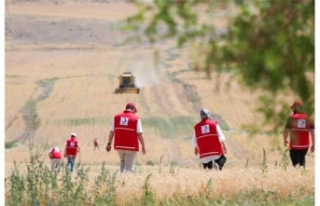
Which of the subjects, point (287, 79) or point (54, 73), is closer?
point (287, 79)

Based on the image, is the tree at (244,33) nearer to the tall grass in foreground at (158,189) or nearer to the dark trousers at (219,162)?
the tall grass in foreground at (158,189)

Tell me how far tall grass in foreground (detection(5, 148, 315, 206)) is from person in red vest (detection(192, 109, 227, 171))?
6.89 feet

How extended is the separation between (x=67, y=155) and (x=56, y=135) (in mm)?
33040

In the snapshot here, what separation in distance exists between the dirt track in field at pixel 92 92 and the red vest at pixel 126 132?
13779 mm

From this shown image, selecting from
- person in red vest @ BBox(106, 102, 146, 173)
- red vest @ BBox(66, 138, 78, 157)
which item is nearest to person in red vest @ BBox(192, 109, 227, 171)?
person in red vest @ BBox(106, 102, 146, 173)

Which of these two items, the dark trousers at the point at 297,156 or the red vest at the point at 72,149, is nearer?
the dark trousers at the point at 297,156

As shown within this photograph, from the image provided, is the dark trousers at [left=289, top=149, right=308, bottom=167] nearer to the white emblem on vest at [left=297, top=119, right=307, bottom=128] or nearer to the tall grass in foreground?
the white emblem on vest at [left=297, top=119, right=307, bottom=128]

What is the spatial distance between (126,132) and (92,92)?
5975 centimetres

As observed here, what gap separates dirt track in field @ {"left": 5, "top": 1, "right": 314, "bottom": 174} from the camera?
157 ft

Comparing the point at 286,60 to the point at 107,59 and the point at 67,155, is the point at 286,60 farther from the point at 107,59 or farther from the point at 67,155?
the point at 107,59

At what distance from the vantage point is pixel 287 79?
4121 mm

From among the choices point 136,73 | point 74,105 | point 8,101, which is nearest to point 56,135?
point 74,105

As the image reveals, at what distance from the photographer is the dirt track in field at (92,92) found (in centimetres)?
4775

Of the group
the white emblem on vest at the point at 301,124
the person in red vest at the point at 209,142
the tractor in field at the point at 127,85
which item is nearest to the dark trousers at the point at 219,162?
the person in red vest at the point at 209,142
